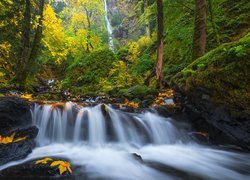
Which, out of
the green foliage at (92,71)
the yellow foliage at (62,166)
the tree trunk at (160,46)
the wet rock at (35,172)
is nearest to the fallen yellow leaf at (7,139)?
the wet rock at (35,172)

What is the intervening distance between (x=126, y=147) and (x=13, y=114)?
99.4 inches

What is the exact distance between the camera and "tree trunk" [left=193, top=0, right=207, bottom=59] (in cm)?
765

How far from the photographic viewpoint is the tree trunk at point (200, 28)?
7.65m

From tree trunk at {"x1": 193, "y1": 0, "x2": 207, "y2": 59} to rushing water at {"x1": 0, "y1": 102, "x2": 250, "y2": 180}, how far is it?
2.60m

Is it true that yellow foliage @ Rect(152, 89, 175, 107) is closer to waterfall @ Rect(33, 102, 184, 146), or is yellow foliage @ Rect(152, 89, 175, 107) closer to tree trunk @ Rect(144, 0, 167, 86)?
tree trunk @ Rect(144, 0, 167, 86)

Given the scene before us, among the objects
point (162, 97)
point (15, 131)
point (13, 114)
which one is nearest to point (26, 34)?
point (13, 114)

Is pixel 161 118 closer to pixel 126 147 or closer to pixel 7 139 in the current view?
pixel 126 147

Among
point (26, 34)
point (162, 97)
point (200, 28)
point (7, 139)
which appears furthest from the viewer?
point (26, 34)

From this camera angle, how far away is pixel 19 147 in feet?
15.1

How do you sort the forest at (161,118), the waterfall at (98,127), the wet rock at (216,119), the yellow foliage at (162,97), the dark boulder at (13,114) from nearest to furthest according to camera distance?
1. the forest at (161,118)
2. the dark boulder at (13,114)
3. the wet rock at (216,119)
4. the waterfall at (98,127)
5. the yellow foliage at (162,97)

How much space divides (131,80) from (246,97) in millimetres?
8190

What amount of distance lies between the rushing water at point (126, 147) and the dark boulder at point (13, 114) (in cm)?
55

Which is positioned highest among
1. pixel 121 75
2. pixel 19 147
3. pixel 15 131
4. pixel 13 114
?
pixel 121 75

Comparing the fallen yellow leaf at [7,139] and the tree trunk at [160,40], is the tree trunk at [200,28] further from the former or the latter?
the fallen yellow leaf at [7,139]
